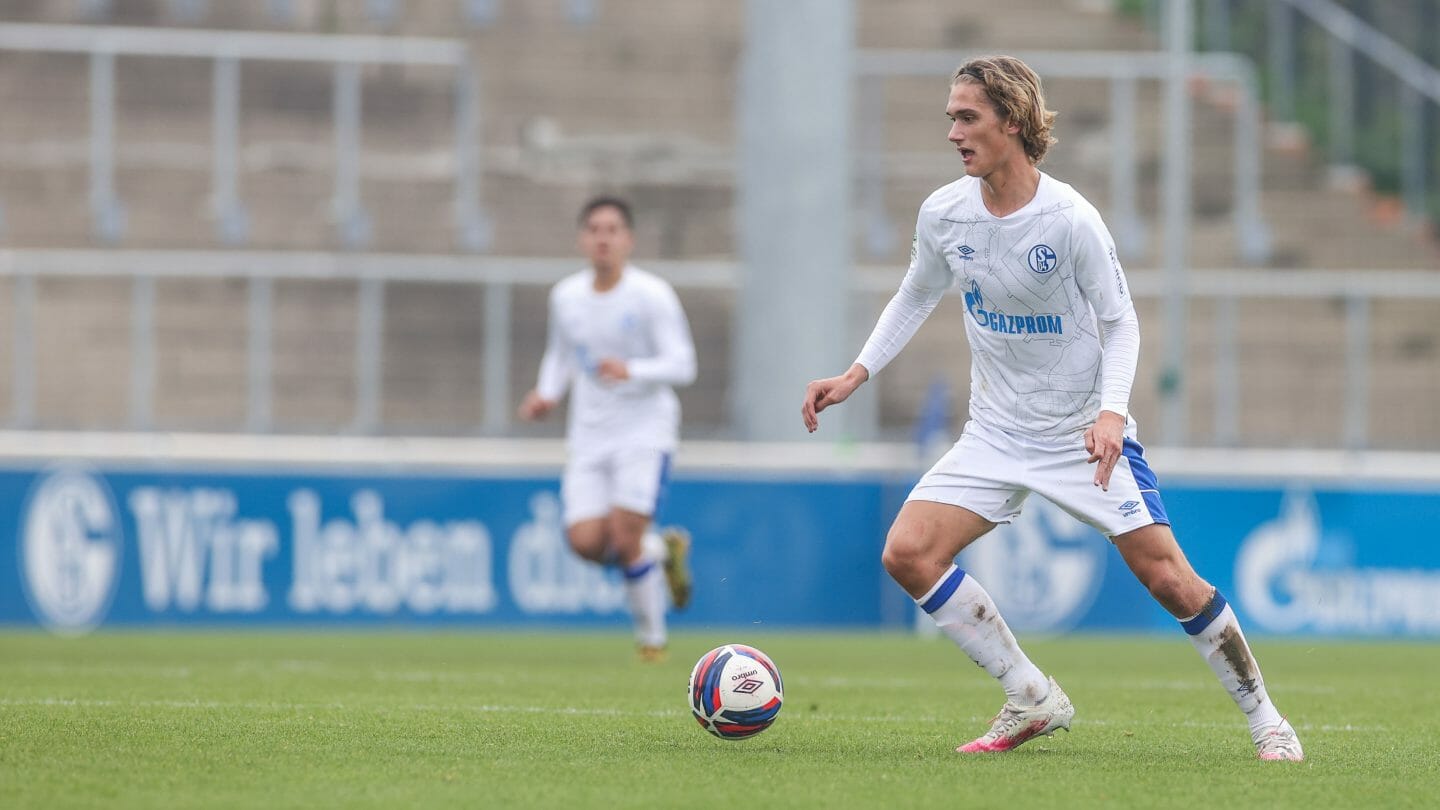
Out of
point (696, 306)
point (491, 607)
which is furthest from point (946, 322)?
point (491, 607)

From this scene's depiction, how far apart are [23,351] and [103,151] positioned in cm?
379

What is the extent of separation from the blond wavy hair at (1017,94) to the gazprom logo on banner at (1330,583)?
9.36 m

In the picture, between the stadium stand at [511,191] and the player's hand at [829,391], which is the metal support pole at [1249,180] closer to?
the stadium stand at [511,191]

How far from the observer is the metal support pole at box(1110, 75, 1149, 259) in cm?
1983

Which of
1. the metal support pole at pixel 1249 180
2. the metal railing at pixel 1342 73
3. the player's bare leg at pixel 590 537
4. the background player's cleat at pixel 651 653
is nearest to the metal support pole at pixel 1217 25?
the metal railing at pixel 1342 73

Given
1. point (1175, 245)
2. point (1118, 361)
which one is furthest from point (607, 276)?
point (1175, 245)

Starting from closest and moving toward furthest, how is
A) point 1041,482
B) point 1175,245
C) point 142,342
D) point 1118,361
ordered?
point 1118,361 → point 1041,482 → point 1175,245 → point 142,342

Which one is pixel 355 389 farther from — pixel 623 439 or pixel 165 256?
pixel 623 439

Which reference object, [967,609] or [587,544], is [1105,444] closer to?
[967,609]

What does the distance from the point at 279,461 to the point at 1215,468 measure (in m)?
6.64

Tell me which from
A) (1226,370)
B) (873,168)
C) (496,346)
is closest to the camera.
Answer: (496,346)

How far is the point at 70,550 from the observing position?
1444 cm

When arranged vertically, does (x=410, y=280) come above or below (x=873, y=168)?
below

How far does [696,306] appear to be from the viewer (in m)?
19.6
